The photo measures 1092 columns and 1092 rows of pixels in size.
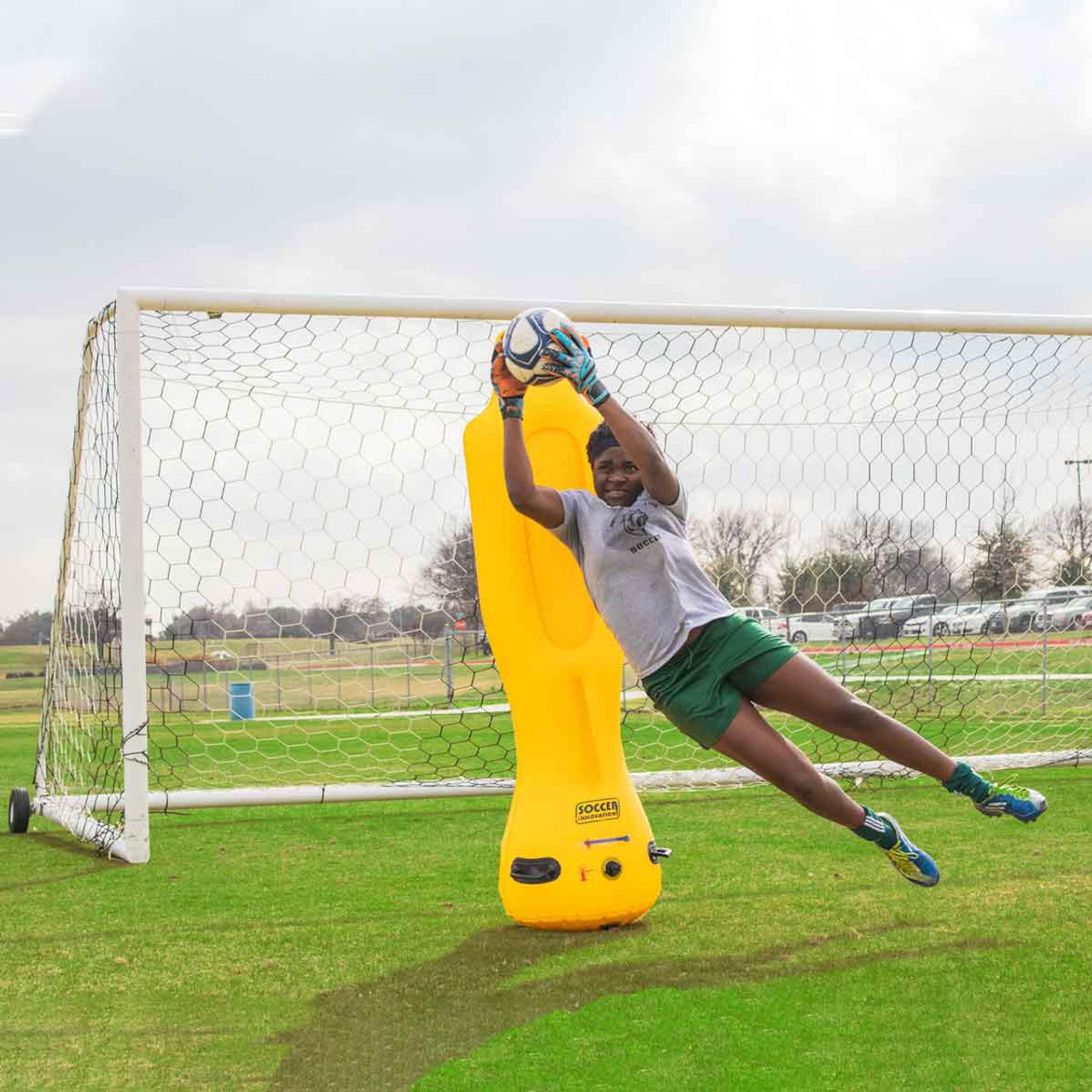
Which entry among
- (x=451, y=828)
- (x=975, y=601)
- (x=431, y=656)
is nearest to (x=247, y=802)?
(x=451, y=828)

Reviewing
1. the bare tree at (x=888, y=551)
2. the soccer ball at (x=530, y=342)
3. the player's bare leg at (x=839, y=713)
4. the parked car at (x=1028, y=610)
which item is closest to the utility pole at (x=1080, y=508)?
the parked car at (x=1028, y=610)

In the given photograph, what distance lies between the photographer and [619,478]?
406 centimetres

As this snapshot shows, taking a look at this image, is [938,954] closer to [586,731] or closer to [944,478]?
[586,731]

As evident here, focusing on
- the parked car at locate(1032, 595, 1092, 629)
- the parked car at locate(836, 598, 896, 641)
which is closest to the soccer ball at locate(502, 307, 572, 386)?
the parked car at locate(836, 598, 896, 641)

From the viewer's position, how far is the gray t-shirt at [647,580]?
152 inches

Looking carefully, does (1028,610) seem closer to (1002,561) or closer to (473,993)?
(1002,561)

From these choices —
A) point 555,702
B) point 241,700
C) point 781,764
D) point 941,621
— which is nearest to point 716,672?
point 781,764

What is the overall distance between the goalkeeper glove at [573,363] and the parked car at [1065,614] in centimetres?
689

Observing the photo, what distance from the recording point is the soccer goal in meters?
6.32

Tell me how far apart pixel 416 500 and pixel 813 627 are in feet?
10.8

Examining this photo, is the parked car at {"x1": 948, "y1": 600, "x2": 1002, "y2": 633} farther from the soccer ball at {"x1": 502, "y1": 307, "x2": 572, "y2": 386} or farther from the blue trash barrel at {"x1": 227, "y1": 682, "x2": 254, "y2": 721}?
the soccer ball at {"x1": 502, "y1": 307, "x2": 572, "y2": 386}

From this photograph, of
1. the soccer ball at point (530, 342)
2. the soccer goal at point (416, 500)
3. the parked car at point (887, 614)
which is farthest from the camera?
the parked car at point (887, 614)

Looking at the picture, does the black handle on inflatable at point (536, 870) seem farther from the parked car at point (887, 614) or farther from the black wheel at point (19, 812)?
the parked car at point (887, 614)

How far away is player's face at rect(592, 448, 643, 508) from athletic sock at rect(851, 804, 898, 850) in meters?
1.27
